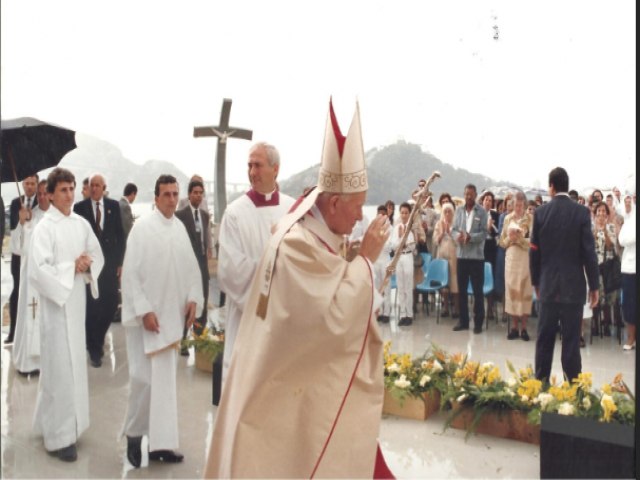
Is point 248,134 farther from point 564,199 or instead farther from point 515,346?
point 515,346

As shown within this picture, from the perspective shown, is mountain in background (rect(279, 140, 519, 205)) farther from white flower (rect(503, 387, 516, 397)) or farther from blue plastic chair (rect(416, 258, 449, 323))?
blue plastic chair (rect(416, 258, 449, 323))

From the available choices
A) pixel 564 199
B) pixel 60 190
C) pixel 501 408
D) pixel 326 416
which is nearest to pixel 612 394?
pixel 501 408

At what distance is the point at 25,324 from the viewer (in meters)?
4.09

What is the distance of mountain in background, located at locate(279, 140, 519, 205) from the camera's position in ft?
13.5

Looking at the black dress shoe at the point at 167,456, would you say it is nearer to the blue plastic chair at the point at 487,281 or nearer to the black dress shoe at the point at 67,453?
the black dress shoe at the point at 67,453

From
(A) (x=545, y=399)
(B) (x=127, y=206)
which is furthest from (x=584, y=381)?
(B) (x=127, y=206)

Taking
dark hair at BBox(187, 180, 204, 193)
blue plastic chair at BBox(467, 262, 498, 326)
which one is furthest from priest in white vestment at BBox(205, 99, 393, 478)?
blue plastic chair at BBox(467, 262, 498, 326)

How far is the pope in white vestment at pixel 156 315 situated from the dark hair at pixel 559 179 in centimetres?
211

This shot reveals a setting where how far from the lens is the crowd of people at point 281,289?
220cm

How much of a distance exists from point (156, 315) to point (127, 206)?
65 centimetres

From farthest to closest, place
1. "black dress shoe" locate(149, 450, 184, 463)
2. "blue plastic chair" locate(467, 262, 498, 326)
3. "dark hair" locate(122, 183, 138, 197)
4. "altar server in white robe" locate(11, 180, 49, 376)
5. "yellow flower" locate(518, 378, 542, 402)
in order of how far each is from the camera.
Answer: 1. "blue plastic chair" locate(467, 262, 498, 326)
2. "yellow flower" locate(518, 378, 542, 402)
3. "dark hair" locate(122, 183, 138, 197)
4. "altar server in white robe" locate(11, 180, 49, 376)
5. "black dress shoe" locate(149, 450, 184, 463)

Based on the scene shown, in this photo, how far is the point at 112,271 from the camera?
3662 millimetres

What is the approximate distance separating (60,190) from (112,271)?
20.2 inches

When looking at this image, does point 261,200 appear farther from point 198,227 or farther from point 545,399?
point 545,399
